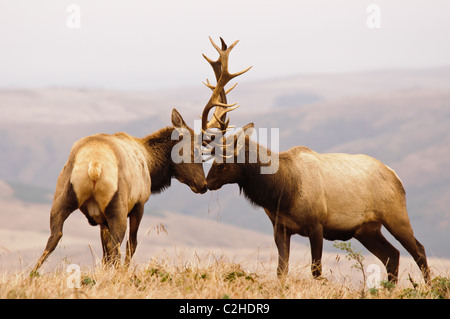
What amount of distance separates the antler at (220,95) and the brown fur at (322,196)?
3.81 feet

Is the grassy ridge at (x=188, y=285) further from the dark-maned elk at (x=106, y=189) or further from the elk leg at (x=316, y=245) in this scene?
the elk leg at (x=316, y=245)

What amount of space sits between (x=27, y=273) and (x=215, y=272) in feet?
7.19

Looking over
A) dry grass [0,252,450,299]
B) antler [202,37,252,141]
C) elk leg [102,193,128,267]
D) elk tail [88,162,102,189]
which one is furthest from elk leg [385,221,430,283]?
elk tail [88,162,102,189]

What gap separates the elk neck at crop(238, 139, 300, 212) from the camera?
1166 centimetres

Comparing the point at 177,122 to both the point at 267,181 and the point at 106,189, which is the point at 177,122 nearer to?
the point at 267,181

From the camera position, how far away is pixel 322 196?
1168 centimetres

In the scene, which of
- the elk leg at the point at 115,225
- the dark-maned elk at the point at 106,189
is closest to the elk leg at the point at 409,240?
the dark-maned elk at the point at 106,189

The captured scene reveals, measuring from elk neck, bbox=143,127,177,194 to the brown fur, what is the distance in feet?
2.63

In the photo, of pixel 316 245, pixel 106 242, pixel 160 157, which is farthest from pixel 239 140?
pixel 106 242

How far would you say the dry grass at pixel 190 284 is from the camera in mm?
8133

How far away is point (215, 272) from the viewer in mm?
9219

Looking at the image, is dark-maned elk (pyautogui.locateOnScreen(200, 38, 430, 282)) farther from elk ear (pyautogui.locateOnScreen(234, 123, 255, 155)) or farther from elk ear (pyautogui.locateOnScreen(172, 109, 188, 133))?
elk ear (pyautogui.locateOnScreen(172, 109, 188, 133))

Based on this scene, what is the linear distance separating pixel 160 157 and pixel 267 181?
1.79m
